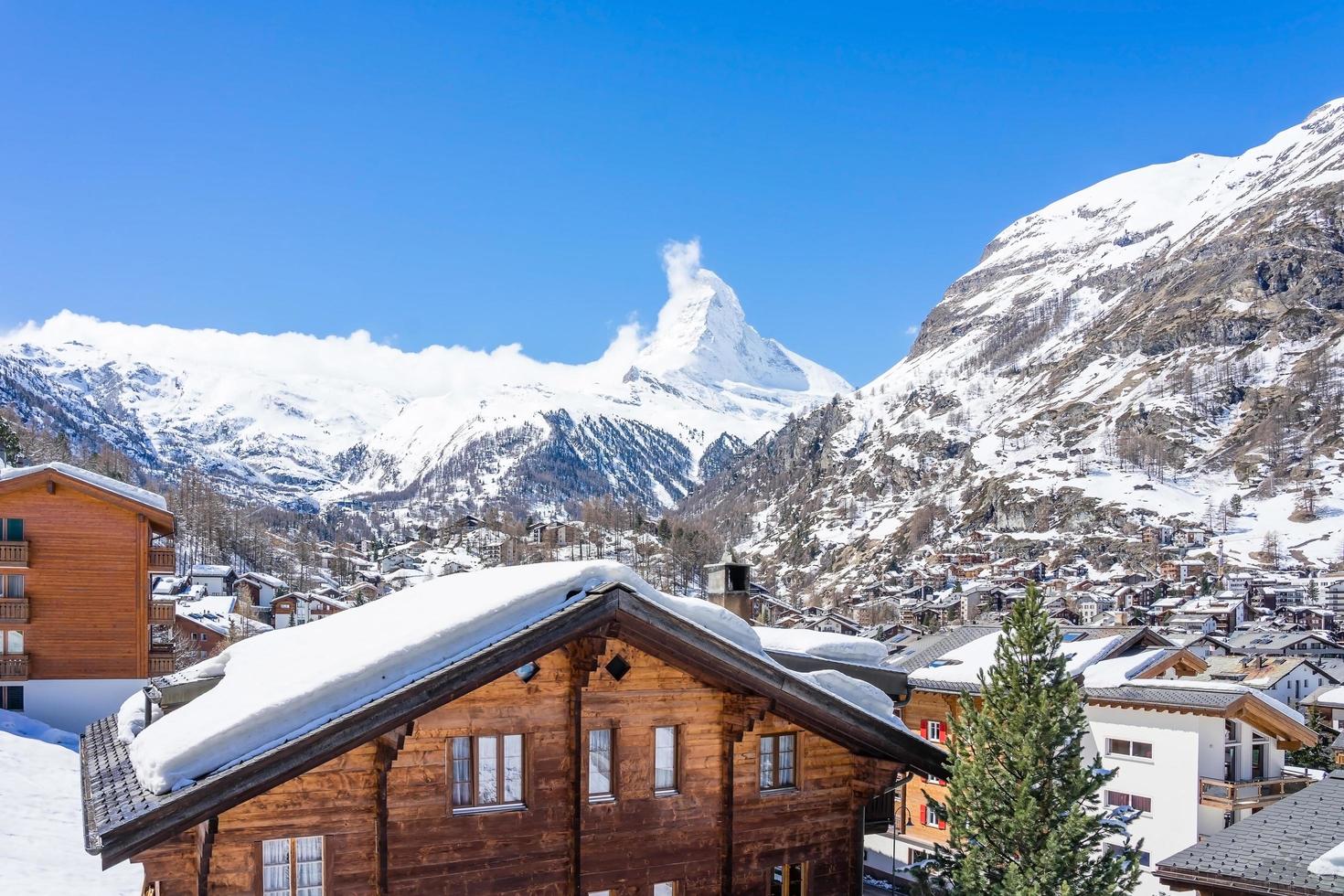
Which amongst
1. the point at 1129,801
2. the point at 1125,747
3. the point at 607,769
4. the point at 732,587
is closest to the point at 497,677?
the point at 607,769

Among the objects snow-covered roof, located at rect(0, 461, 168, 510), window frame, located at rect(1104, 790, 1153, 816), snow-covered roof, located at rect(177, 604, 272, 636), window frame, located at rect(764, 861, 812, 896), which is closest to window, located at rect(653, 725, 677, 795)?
window frame, located at rect(764, 861, 812, 896)

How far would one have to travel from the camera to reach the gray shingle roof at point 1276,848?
42.9ft

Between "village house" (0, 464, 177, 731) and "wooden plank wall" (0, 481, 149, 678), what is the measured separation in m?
0.04

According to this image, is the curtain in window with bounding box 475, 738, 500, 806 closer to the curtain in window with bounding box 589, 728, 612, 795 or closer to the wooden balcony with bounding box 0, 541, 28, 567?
the curtain in window with bounding box 589, 728, 612, 795

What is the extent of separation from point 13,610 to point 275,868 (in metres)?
37.0

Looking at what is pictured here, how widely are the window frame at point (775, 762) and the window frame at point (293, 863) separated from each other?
5307 mm

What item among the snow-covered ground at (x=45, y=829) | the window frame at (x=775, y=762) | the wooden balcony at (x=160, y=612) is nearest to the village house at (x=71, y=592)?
the wooden balcony at (x=160, y=612)

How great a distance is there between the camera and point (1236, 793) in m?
27.4

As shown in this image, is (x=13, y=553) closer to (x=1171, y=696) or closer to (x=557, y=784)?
(x=557, y=784)

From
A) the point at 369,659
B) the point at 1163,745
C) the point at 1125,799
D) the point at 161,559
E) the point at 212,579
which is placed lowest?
the point at 212,579

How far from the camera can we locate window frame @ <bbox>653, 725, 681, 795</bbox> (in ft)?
39.7

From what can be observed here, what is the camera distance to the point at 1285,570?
16588 cm

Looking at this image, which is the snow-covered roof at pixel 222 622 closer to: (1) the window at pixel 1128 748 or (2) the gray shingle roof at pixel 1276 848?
(1) the window at pixel 1128 748

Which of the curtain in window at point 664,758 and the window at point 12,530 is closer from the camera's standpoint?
the curtain in window at point 664,758
